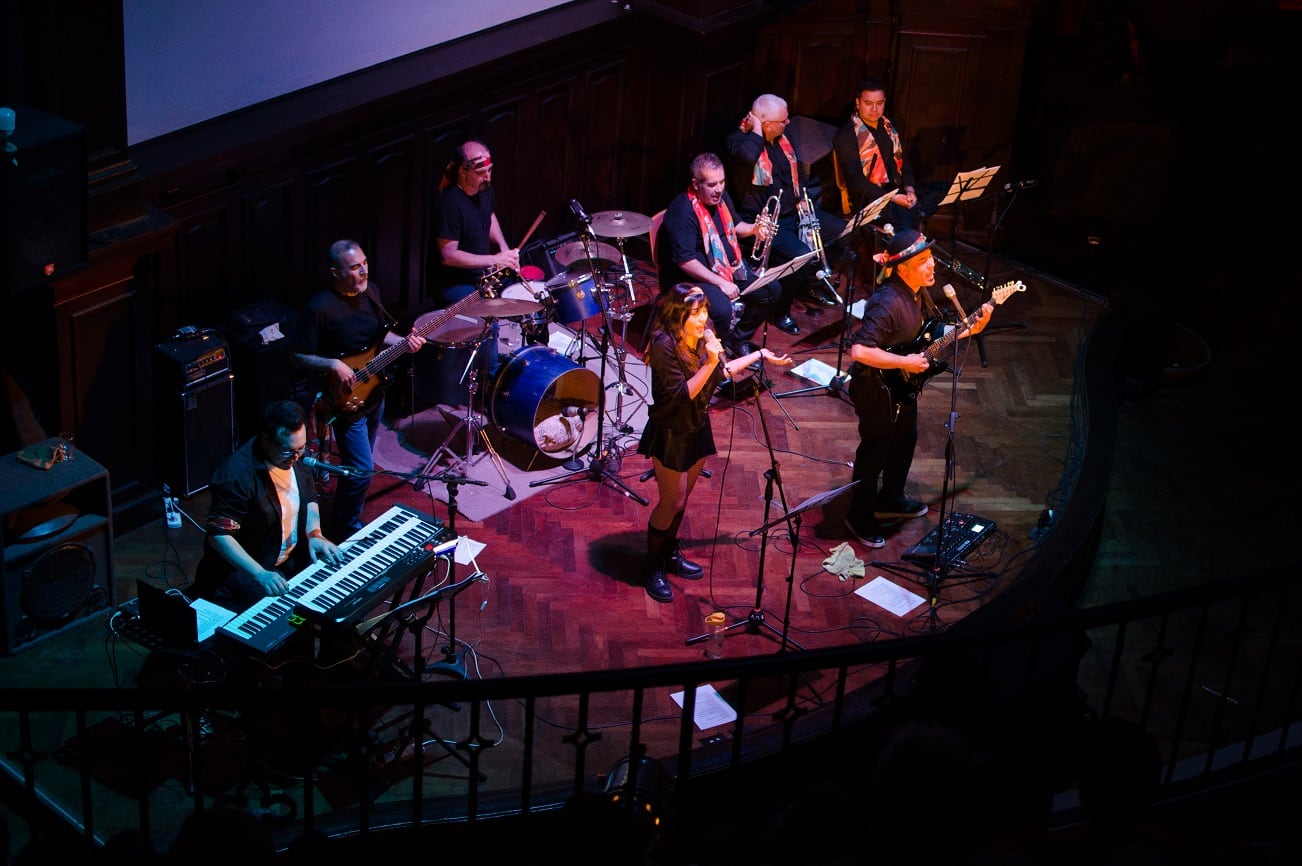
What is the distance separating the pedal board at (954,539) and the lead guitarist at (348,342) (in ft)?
9.80

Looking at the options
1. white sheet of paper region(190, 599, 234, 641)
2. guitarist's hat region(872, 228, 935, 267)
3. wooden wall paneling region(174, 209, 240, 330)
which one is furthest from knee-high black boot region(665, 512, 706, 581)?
wooden wall paneling region(174, 209, 240, 330)

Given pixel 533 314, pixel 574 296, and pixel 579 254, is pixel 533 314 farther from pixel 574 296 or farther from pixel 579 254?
pixel 579 254

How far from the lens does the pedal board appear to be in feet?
27.5

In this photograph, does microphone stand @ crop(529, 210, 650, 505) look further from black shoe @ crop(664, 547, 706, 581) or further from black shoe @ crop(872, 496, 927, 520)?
black shoe @ crop(872, 496, 927, 520)

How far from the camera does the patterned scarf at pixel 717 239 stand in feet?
31.2

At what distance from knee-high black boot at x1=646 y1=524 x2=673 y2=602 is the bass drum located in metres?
1.11

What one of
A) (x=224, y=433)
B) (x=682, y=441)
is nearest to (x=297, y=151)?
(x=224, y=433)

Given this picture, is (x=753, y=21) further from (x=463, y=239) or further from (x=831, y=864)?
(x=831, y=864)

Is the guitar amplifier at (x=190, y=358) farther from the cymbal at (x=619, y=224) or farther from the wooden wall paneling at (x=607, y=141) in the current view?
the wooden wall paneling at (x=607, y=141)

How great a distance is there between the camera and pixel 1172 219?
483 inches

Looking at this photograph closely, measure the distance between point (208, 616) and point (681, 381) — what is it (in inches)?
96.9

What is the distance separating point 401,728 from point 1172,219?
8262 millimetres

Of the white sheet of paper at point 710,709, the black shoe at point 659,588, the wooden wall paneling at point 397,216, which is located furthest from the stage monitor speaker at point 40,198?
the white sheet of paper at point 710,709

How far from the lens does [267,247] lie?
888cm
